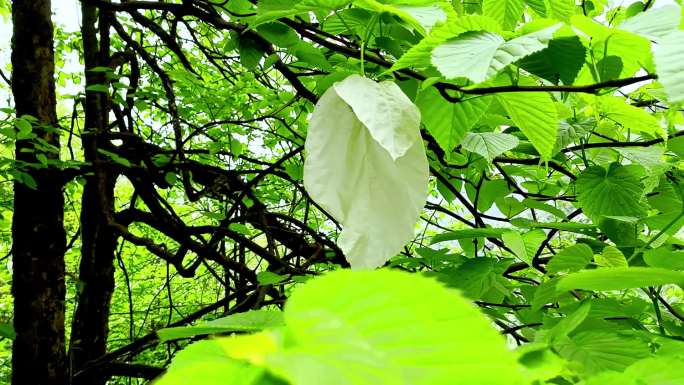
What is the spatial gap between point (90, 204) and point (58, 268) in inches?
11.5

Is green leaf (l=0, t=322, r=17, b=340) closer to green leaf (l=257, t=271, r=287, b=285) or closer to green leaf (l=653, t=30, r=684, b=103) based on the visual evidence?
green leaf (l=257, t=271, r=287, b=285)

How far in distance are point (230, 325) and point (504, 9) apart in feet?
1.17

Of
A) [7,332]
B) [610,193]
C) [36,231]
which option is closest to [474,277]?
[610,193]

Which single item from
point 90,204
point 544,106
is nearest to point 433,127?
point 544,106

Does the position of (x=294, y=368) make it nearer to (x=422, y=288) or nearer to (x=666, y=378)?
(x=422, y=288)

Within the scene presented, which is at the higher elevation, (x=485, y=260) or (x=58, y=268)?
(x=58, y=268)

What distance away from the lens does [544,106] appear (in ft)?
1.30

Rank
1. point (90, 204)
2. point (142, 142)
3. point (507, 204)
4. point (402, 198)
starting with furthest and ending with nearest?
1. point (90, 204)
2. point (142, 142)
3. point (507, 204)
4. point (402, 198)

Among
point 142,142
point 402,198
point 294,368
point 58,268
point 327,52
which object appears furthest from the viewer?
point 142,142

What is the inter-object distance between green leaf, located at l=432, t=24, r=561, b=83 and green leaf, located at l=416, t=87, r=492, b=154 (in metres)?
0.11

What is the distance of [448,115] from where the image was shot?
442 mm

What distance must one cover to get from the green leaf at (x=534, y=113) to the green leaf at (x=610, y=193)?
0.21 meters

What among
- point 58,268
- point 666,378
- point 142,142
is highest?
point 142,142

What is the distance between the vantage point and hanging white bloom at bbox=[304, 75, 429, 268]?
317mm
